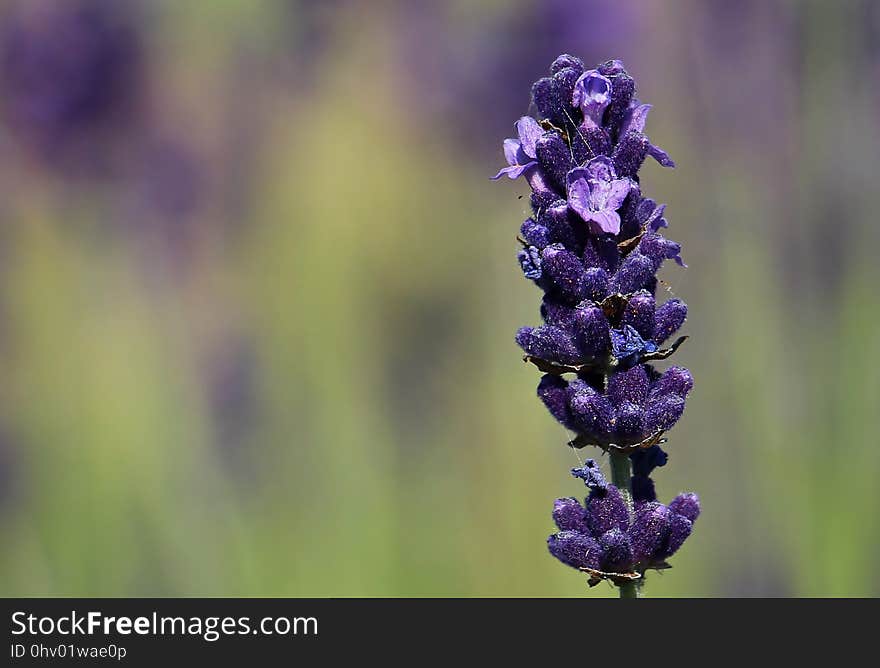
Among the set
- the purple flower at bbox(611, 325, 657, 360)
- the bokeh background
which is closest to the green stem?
the purple flower at bbox(611, 325, 657, 360)

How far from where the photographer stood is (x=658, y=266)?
1432 millimetres

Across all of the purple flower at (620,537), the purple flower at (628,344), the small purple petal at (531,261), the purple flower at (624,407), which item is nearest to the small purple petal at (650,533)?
the purple flower at (620,537)

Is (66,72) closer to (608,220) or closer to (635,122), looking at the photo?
(635,122)

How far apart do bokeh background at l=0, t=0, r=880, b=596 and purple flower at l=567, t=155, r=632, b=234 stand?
5.50 ft

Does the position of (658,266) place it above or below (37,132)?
below

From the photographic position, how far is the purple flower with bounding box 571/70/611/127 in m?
1.42

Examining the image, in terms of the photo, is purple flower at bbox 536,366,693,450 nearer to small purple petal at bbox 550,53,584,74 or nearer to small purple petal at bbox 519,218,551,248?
small purple petal at bbox 519,218,551,248

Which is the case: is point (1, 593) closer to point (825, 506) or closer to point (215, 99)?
point (215, 99)

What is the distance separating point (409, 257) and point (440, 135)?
0.45 m

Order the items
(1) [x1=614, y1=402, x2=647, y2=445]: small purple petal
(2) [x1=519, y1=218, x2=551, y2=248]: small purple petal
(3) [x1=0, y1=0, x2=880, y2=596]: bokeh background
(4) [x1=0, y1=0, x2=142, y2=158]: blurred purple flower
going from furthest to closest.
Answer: (4) [x1=0, y1=0, x2=142, y2=158]: blurred purple flower < (3) [x1=0, y1=0, x2=880, y2=596]: bokeh background < (2) [x1=519, y1=218, x2=551, y2=248]: small purple petal < (1) [x1=614, y1=402, x2=647, y2=445]: small purple petal

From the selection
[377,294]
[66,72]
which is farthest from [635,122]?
[66,72]
